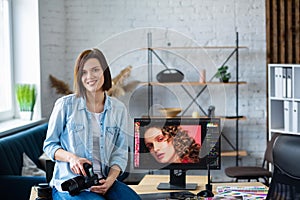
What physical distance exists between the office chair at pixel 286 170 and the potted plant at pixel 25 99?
291 cm

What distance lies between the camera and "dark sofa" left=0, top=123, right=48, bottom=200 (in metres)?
3.82

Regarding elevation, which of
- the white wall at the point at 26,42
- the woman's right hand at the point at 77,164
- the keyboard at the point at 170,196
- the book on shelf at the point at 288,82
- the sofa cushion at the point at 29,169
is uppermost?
the white wall at the point at 26,42

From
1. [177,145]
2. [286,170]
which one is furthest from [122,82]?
[286,170]

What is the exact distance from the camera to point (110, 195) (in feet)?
9.65

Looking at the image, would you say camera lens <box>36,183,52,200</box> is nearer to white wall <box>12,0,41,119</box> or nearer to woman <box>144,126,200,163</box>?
woman <box>144,126,200,163</box>

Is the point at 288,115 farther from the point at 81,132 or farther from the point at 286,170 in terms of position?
the point at 81,132

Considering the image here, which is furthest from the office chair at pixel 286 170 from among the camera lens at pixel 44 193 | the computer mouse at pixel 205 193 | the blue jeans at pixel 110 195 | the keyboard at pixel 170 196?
the camera lens at pixel 44 193

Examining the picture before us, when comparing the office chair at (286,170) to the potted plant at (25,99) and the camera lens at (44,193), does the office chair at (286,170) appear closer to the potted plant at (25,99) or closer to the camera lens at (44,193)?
the camera lens at (44,193)

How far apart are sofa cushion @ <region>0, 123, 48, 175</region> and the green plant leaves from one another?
0.91 ft

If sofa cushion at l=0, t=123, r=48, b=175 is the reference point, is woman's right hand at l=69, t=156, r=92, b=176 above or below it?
above

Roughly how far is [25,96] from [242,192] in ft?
8.98

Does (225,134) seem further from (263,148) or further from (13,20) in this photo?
(13,20)

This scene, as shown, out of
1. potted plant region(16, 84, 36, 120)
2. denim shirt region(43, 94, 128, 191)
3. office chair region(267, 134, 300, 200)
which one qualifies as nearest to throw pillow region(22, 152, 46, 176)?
potted plant region(16, 84, 36, 120)

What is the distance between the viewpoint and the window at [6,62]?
508cm
